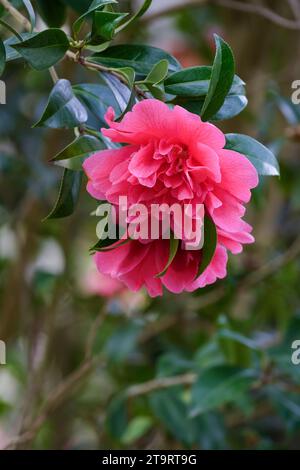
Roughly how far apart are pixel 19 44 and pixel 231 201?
22 centimetres

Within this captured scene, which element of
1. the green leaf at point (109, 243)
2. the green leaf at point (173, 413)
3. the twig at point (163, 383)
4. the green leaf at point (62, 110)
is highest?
the green leaf at point (62, 110)

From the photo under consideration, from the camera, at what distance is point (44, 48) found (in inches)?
24.2

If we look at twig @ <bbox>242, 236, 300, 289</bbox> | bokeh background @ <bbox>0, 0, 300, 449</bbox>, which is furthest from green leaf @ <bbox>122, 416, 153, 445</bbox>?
twig @ <bbox>242, 236, 300, 289</bbox>

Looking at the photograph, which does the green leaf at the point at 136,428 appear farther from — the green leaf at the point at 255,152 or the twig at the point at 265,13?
the green leaf at the point at 255,152

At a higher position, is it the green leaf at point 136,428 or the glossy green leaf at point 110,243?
the glossy green leaf at point 110,243

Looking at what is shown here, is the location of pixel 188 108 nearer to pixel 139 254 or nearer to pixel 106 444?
pixel 139 254

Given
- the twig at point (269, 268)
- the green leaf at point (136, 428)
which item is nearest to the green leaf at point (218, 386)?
the twig at point (269, 268)

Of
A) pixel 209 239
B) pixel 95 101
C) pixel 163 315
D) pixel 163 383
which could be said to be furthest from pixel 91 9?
pixel 163 315

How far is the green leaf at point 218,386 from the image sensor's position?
1052 mm

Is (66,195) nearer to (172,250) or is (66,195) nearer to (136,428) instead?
(172,250)

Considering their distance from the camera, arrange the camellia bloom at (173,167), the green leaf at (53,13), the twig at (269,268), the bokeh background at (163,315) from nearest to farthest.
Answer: the camellia bloom at (173,167) < the green leaf at (53,13) < the bokeh background at (163,315) < the twig at (269,268)

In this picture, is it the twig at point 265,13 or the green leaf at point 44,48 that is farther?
the twig at point 265,13

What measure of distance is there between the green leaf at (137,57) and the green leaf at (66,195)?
12 centimetres
